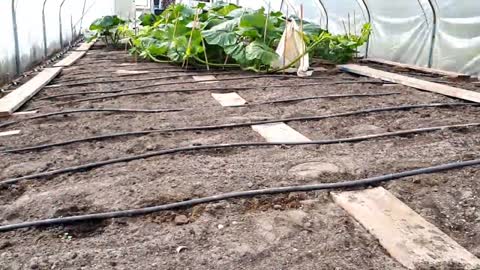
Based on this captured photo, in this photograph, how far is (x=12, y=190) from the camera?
142 centimetres

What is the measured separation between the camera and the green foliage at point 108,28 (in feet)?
21.1

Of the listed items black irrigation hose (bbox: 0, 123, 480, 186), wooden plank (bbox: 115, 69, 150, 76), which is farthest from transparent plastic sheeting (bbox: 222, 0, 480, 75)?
black irrigation hose (bbox: 0, 123, 480, 186)

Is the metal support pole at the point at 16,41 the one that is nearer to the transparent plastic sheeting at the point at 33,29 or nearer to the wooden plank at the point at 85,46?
the transparent plastic sheeting at the point at 33,29

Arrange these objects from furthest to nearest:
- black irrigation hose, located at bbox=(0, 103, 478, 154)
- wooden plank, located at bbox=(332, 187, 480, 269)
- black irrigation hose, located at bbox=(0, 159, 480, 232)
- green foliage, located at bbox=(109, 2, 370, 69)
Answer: green foliage, located at bbox=(109, 2, 370, 69) < black irrigation hose, located at bbox=(0, 103, 478, 154) < black irrigation hose, located at bbox=(0, 159, 480, 232) < wooden plank, located at bbox=(332, 187, 480, 269)

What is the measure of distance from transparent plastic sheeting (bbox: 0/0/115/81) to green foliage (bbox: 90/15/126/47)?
49cm

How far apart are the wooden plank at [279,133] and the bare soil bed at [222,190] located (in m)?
0.06

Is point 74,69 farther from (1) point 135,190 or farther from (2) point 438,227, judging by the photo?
(2) point 438,227

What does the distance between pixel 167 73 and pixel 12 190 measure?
2712 millimetres

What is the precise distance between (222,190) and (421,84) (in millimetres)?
2246

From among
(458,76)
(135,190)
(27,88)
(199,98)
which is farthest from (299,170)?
(458,76)

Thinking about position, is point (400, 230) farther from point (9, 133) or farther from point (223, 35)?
point (223, 35)

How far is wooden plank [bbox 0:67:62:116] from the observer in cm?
244

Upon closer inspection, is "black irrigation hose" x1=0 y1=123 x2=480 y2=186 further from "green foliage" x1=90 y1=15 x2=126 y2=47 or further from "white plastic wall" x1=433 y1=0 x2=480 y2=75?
"green foliage" x1=90 y1=15 x2=126 y2=47

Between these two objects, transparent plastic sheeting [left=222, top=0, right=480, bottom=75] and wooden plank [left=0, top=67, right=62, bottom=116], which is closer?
wooden plank [left=0, top=67, right=62, bottom=116]
